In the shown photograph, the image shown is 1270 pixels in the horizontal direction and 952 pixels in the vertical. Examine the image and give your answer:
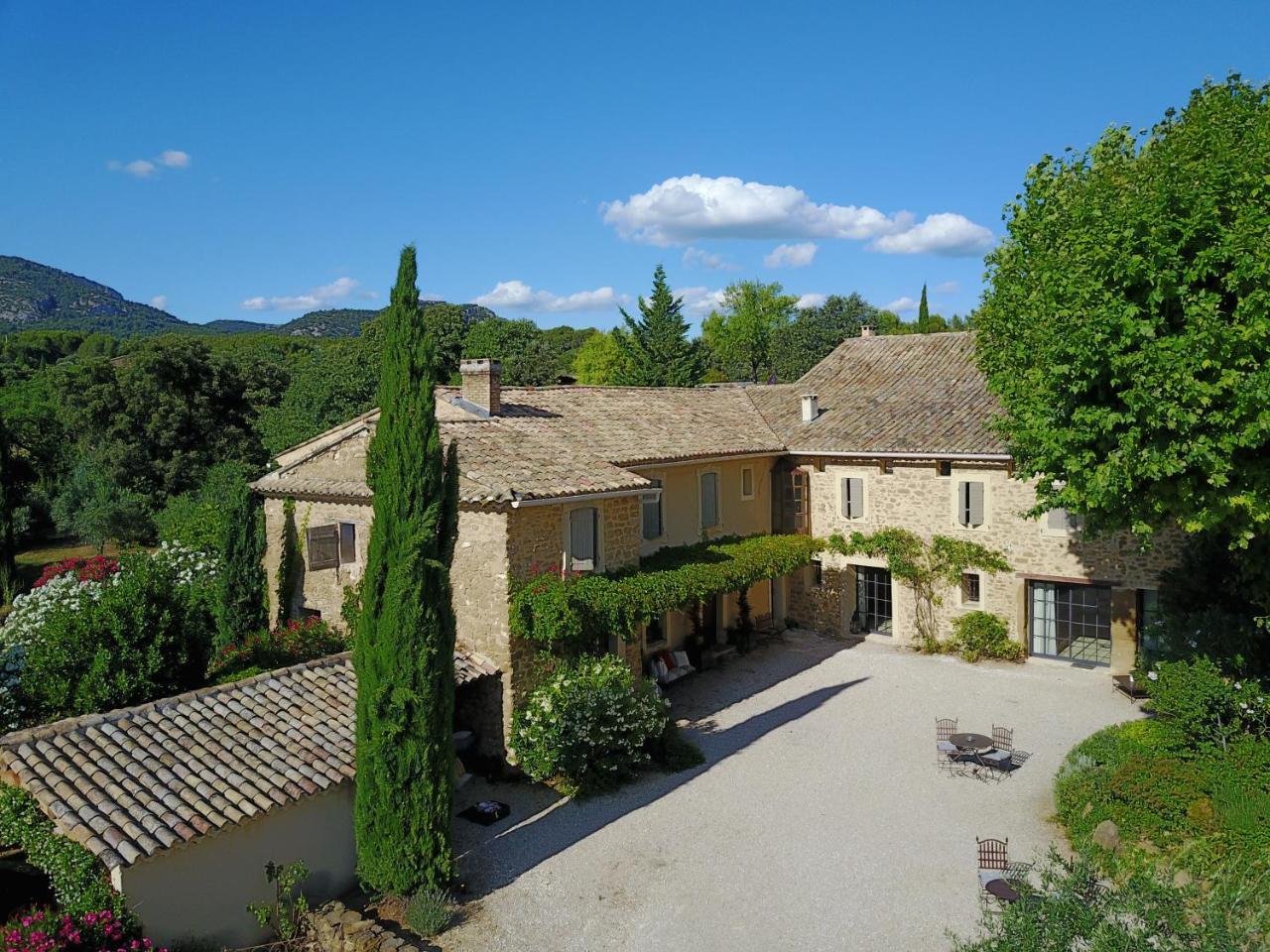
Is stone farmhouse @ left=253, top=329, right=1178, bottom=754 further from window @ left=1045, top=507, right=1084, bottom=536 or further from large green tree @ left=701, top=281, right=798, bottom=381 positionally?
large green tree @ left=701, top=281, right=798, bottom=381

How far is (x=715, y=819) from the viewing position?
47.6ft

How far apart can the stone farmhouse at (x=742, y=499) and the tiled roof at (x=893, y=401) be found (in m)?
0.07

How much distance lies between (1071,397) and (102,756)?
14.9 meters

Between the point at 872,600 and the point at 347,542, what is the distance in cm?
1485

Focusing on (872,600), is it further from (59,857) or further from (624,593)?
(59,857)

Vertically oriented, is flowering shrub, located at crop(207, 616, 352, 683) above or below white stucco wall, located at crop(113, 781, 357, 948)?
above

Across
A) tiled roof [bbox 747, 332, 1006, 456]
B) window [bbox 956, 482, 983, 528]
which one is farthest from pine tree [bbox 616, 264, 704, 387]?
window [bbox 956, 482, 983, 528]

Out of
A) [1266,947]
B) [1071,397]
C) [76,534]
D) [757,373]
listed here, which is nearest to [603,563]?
[1071,397]

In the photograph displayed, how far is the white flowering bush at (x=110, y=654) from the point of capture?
1341 centimetres

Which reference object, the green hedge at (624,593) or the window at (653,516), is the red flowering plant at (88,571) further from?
the window at (653,516)

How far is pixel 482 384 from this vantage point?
1969 centimetres

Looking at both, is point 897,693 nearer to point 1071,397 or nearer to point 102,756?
point 1071,397

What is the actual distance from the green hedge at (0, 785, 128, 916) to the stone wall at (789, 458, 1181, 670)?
18.1 m

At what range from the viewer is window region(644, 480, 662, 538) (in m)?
21.3
